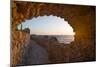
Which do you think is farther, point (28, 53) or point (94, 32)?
point (94, 32)

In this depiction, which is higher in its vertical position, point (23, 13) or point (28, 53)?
point (23, 13)

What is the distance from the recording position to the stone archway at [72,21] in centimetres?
272

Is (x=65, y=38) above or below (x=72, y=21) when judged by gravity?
below

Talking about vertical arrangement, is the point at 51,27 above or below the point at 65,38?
above

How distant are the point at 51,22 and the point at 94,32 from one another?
758 millimetres

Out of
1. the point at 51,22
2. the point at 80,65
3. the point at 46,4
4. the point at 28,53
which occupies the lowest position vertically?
the point at 80,65

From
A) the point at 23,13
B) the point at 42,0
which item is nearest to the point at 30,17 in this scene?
the point at 23,13

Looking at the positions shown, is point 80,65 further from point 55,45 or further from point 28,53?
point 28,53

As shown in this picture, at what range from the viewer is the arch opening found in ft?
9.18

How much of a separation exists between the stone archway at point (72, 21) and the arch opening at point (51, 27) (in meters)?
0.06

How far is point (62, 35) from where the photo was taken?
9.66 ft

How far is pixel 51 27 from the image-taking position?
2893mm

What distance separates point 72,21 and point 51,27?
363mm

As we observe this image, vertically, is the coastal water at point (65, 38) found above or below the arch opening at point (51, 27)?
below
